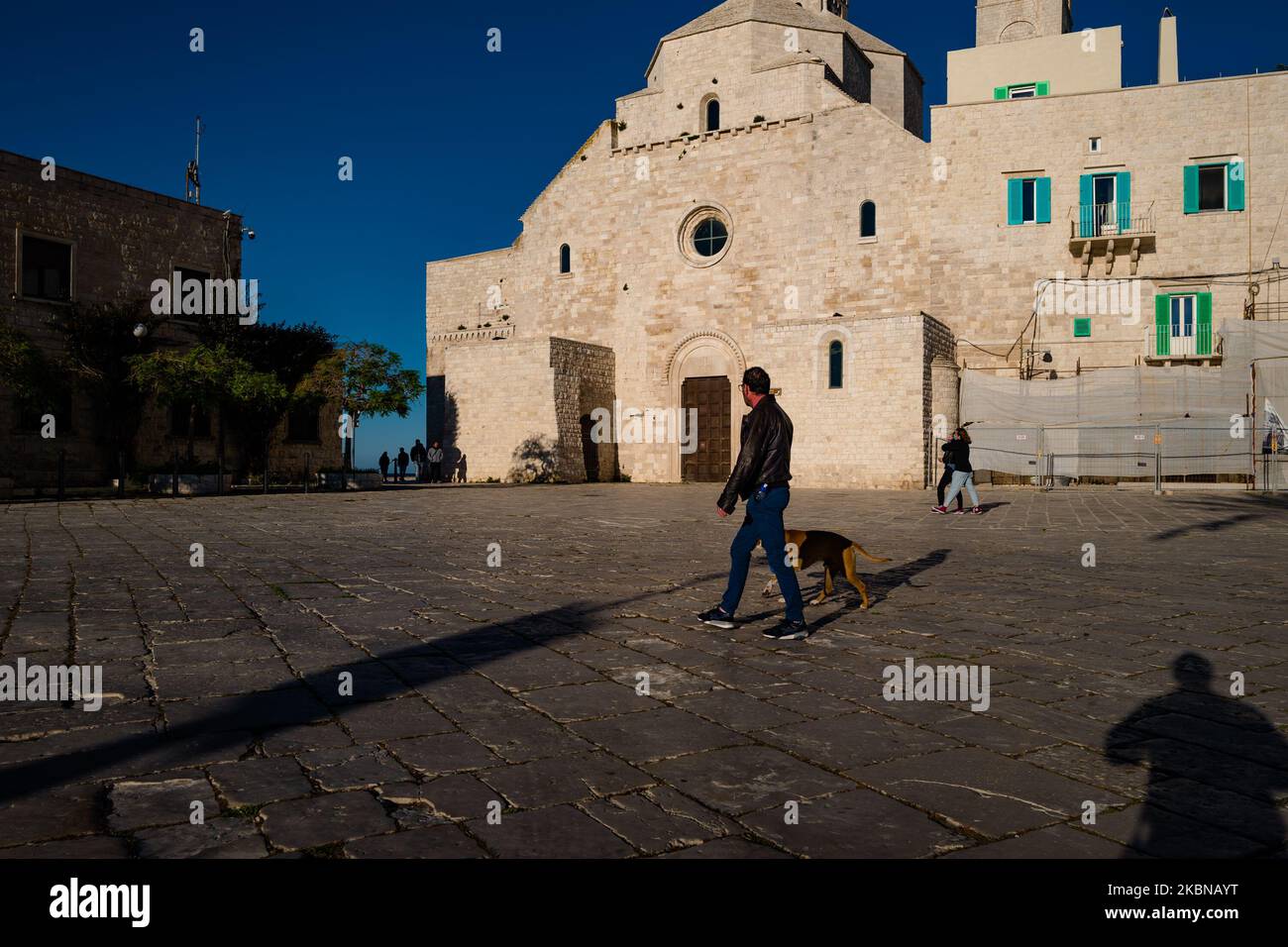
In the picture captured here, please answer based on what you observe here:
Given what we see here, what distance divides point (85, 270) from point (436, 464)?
1329 centimetres

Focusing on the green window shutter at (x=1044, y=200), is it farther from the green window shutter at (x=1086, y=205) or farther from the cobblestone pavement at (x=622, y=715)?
the cobblestone pavement at (x=622, y=715)

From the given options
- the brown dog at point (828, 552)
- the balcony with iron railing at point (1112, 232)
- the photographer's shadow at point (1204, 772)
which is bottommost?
the photographer's shadow at point (1204, 772)

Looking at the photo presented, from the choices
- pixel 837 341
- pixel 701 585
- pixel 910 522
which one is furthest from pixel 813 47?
pixel 701 585

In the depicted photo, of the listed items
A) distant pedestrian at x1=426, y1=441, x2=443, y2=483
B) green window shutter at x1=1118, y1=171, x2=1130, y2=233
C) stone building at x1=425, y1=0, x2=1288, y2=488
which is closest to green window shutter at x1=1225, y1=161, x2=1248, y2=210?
stone building at x1=425, y1=0, x2=1288, y2=488

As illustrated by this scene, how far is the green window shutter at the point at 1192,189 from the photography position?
22.3m

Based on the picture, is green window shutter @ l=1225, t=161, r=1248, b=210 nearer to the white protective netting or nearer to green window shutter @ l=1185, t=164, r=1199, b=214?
green window shutter @ l=1185, t=164, r=1199, b=214

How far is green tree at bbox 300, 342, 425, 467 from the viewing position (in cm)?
2052

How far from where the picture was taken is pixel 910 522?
1305 cm

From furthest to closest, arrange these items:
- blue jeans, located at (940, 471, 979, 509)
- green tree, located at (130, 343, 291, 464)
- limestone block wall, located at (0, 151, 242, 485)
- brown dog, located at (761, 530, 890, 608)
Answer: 1. limestone block wall, located at (0, 151, 242, 485)
2. green tree, located at (130, 343, 291, 464)
3. blue jeans, located at (940, 471, 979, 509)
4. brown dog, located at (761, 530, 890, 608)

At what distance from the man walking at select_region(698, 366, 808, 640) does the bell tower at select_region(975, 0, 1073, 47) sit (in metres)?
32.9

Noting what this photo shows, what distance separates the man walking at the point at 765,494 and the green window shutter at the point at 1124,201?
22.0 metres

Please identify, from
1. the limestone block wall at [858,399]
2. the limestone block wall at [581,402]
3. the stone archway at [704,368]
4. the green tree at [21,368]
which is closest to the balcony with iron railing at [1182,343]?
the limestone block wall at [858,399]

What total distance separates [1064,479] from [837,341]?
286 inches
